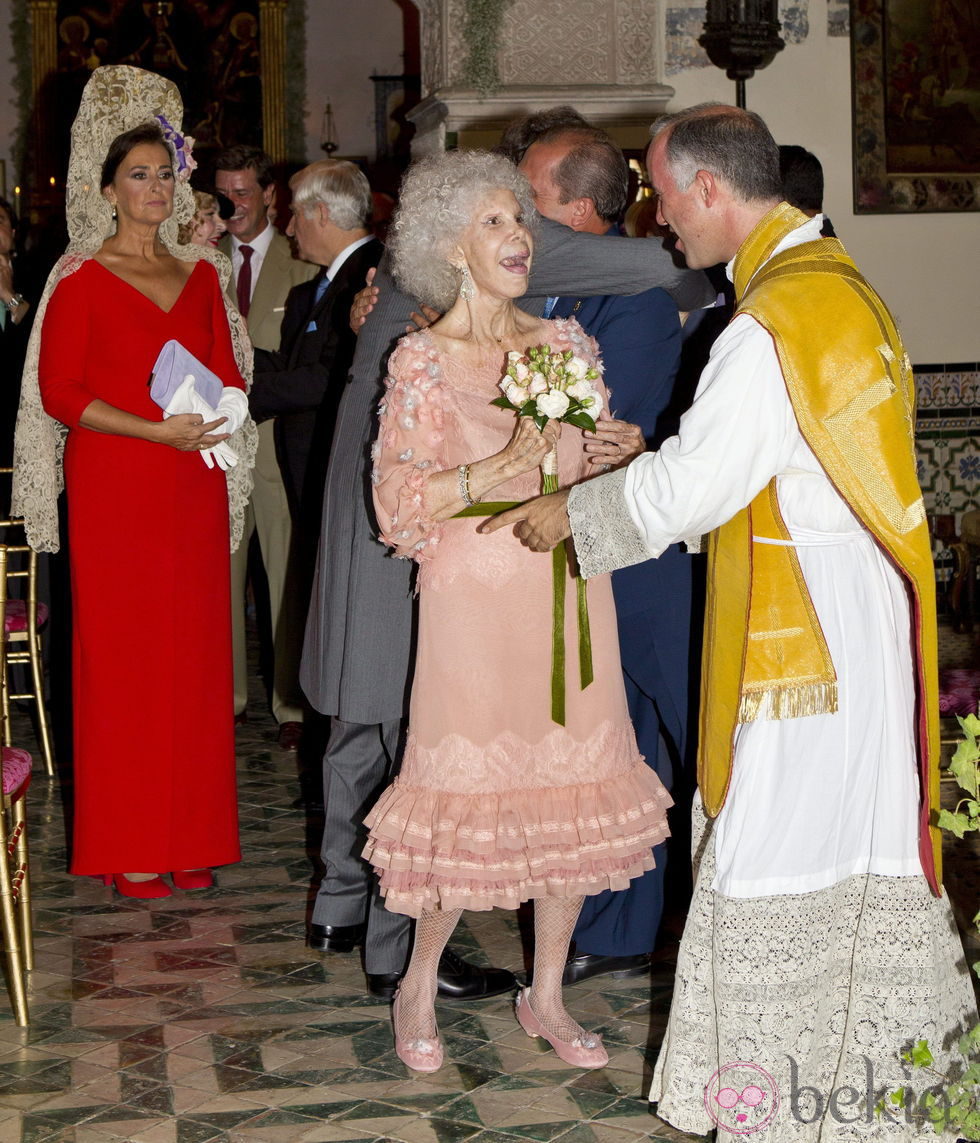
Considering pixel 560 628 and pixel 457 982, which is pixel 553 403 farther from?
pixel 457 982

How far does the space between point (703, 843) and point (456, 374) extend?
1.05 meters

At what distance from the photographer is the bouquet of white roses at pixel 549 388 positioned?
2.99 meters

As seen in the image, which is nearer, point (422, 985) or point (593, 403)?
point (593, 403)

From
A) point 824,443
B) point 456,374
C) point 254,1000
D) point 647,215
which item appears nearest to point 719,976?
point 824,443

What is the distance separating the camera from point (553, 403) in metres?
2.97

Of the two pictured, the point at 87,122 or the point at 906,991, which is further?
the point at 87,122

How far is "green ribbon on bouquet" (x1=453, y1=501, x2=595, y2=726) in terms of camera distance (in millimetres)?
3188

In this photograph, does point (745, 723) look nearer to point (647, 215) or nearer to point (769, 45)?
point (647, 215)

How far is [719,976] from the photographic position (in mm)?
2689

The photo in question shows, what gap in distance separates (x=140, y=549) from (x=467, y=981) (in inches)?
61.7

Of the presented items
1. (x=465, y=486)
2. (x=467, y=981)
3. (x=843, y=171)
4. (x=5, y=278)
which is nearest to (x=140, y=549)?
(x=467, y=981)

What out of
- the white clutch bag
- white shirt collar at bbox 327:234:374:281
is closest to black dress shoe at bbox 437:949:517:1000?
the white clutch bag

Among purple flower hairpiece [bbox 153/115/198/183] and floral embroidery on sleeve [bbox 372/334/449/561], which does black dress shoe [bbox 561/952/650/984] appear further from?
purple flower hairpiece [bbox 153/115/198/183]

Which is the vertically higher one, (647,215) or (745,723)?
(647,215)
